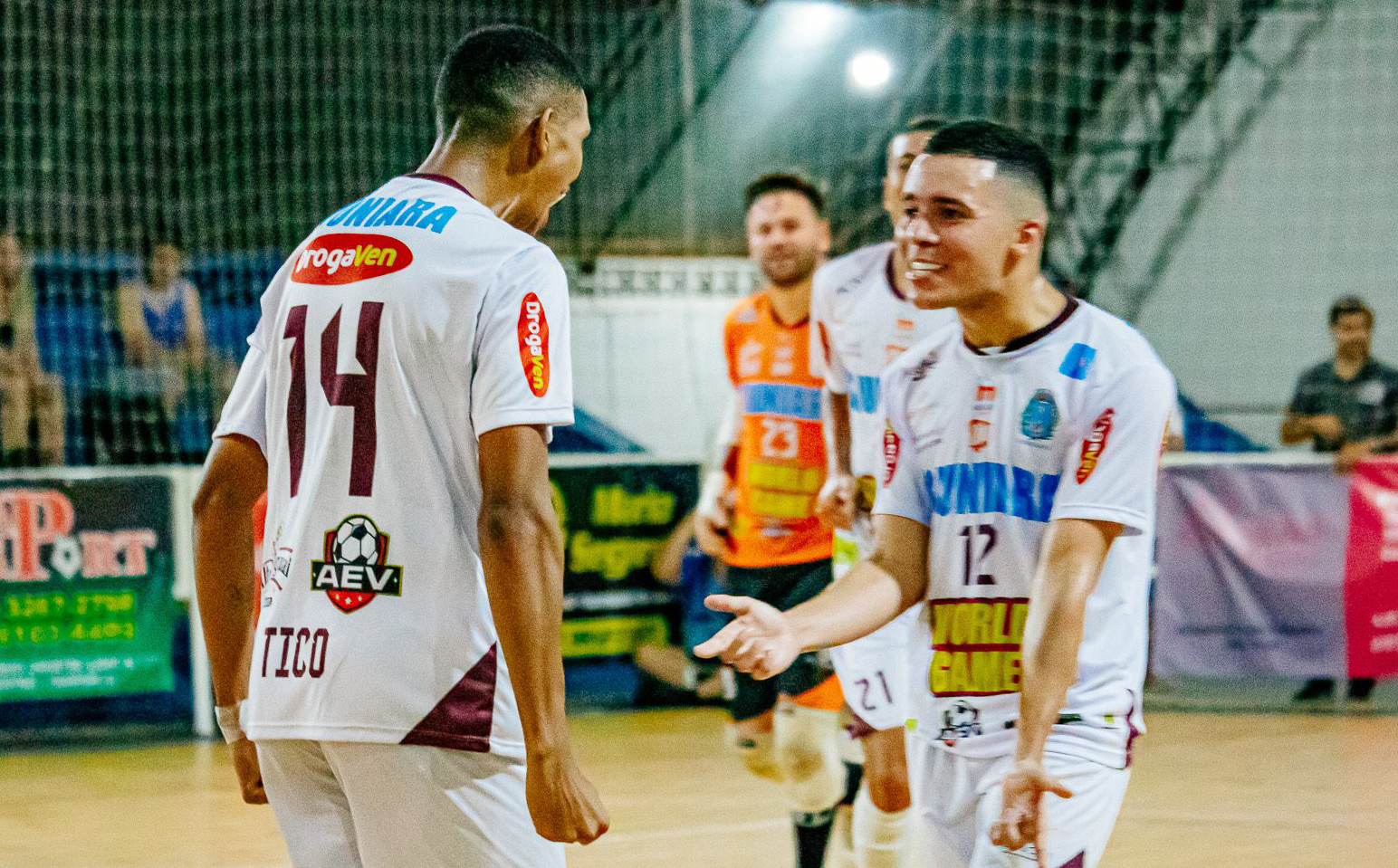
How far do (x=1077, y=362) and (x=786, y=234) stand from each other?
9.22 ft

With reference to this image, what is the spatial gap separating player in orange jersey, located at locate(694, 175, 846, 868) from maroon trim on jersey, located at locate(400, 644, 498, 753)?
2958 millimetres

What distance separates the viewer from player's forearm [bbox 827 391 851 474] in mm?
4906

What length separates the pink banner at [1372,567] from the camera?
27.7 feet

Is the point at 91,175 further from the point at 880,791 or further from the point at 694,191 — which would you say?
the point at 880,791

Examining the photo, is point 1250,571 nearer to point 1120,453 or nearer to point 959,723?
point 959,723

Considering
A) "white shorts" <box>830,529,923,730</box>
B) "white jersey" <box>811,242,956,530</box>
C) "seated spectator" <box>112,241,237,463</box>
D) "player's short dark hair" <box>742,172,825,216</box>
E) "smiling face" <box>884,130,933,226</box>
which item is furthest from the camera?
"seated spectator" <box>112,241,237,463</box>

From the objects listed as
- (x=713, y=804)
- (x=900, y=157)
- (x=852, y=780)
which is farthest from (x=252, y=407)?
(x=713, y=804)

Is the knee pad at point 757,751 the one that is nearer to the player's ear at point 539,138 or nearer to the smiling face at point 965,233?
the smiling face at point 965,233

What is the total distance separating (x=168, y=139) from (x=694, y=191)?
447 centimetres

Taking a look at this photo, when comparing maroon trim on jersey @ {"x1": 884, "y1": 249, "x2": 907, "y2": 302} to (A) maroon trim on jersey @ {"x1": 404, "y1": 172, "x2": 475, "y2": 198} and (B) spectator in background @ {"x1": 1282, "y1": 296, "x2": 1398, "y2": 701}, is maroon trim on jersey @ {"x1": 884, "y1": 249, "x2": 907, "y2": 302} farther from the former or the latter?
(B) spectator in background @ {"x1": 1282, "y1": 296, "x2": 1398, "y2": 701}

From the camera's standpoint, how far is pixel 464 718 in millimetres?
2295

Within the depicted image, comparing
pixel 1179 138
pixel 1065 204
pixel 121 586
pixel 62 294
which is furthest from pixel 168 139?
pixel 1179 138

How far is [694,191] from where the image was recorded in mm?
14164

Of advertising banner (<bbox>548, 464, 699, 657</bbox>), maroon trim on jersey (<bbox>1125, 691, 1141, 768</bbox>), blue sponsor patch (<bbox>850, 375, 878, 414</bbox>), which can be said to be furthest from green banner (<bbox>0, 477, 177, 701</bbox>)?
maroon trim on jersey (<bbox>1125, 691, 1141, 768</bbox>)
